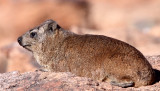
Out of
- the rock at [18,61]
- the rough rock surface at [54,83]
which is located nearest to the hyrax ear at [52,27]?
the rough rock surface at [54,83]

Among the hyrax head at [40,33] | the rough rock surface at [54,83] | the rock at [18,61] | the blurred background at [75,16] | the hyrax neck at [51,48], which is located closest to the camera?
the rough rock surface at [54,83]

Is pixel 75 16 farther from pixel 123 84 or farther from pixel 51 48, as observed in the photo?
pixel 123 84

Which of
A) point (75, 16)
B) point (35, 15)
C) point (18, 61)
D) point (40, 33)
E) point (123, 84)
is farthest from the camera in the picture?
point (75, 16)

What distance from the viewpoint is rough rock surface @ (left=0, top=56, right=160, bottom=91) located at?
30.5 ft

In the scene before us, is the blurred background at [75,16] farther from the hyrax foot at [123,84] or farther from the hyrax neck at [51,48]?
the hyrax foot at [123,84]

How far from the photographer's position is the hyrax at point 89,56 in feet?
30.8

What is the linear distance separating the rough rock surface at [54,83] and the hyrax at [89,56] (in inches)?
7.4

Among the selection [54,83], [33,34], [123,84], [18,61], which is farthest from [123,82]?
[18,61]

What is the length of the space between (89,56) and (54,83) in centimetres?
94

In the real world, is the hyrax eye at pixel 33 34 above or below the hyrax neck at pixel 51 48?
above

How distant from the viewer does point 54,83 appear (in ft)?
31.0

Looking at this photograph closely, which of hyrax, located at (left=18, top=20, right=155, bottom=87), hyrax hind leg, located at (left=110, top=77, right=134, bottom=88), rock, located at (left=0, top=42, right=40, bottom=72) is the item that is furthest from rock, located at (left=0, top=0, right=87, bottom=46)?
hyrax hind leg, located at (left=110, top=77, right=134, bottom=88)

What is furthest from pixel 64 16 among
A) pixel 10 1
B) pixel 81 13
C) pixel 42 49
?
pixel 42 49

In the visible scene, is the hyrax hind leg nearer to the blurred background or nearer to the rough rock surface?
the rough rock surface
